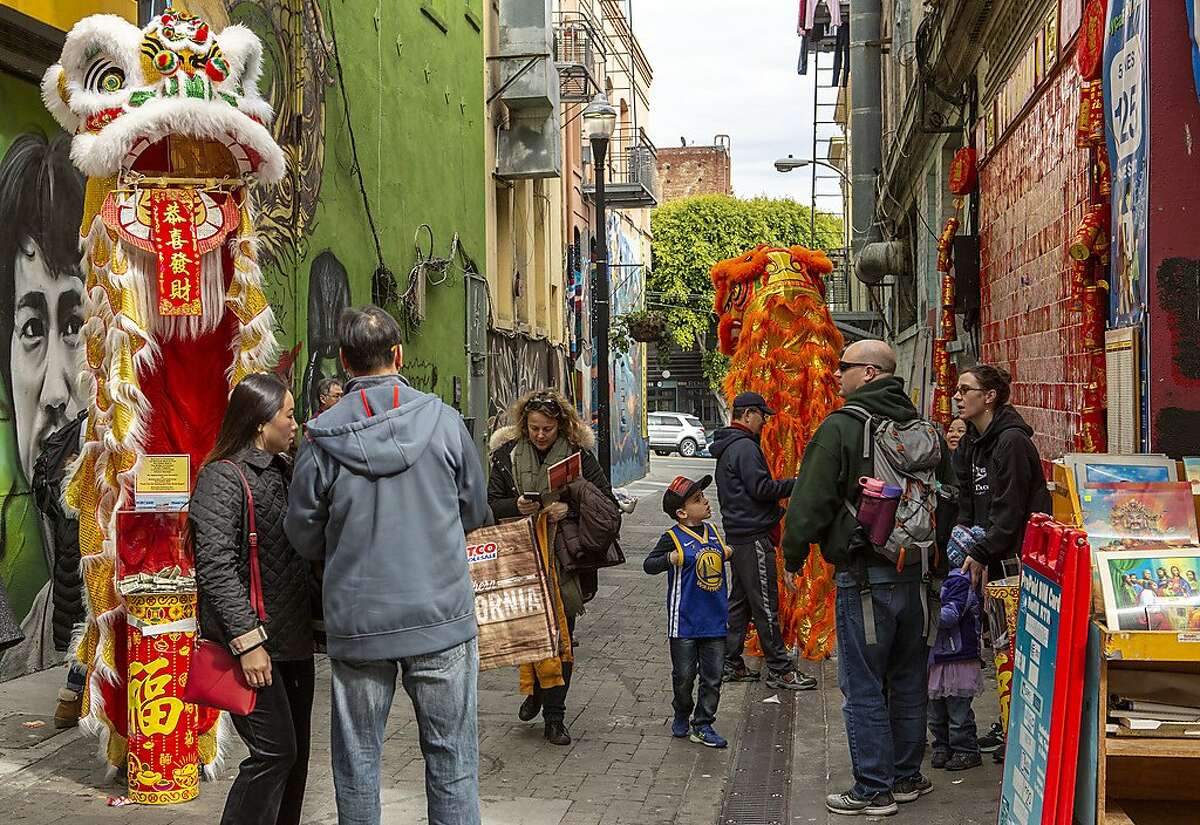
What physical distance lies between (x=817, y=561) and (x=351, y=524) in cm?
597

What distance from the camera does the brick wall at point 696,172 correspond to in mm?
64938

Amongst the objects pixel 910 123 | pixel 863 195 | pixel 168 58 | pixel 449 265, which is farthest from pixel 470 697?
pixel 863 195

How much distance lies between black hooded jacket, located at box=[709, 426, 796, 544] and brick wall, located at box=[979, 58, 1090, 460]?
5.90ft

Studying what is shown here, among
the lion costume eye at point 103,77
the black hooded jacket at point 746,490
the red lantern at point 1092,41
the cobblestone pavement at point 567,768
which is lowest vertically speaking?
the cobblestone pavement at point 567,768

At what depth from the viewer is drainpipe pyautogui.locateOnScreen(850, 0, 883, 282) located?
2539 cm

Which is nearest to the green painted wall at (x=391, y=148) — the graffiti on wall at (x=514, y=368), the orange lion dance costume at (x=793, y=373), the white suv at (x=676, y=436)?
the graffiti on wall at (x=514, y=368)

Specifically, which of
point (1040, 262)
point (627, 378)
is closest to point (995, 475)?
point (1040, 262)

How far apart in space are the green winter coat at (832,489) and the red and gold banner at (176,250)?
2.95 m

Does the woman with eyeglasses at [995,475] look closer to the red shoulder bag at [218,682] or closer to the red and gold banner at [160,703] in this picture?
the red shoulder bag at [218,682]

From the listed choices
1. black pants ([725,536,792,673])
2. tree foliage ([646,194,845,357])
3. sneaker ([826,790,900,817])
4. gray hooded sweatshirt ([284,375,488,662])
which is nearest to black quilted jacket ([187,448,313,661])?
gray hooded sweatshirt ([284,375,488,662])

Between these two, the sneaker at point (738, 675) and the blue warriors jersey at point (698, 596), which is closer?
the blue warriors jersey at point (698, 596)

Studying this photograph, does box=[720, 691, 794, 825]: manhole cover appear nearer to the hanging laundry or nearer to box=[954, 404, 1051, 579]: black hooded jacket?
box=[954, 404, 1051, 579]: black hooded jacket

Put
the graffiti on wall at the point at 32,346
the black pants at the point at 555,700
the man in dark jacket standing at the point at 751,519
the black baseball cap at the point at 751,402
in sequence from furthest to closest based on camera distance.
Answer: the black baseball cap at the point at 751,402 → the man in dark jacket standing at the point at 751,519 → the graffiti on wall at the point at 32,346 → the black pants at the point at 555,700

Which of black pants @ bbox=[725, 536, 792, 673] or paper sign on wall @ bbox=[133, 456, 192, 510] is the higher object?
paper sign on wall @ bbox=[133, 456, 192, 510]
